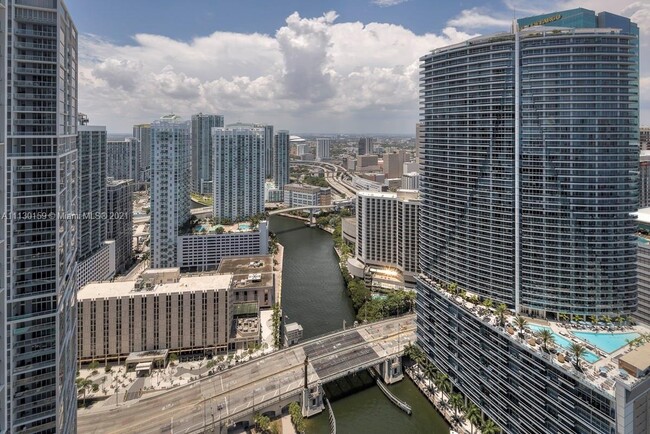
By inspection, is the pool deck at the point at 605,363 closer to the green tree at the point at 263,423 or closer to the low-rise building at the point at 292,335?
the green tree at the point at 263,423

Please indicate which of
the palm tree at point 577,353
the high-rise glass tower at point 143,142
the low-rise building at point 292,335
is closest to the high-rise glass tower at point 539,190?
the palm tree at point 577,353

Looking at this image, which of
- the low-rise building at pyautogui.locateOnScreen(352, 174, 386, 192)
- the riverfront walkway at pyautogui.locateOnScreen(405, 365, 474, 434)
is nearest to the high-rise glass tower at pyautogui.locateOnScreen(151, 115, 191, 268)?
the riverfront walkway at pyautogui.locateOnScreen(405, 365, 474, 434)

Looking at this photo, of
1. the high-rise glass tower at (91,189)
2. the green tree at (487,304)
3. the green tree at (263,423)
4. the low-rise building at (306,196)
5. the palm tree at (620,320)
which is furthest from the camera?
the low-rise building at (306,196)

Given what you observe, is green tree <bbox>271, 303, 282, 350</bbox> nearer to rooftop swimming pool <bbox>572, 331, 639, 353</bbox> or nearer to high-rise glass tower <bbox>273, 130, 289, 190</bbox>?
rooftop swimming pool <bbox>572, 331, 639, 353</bbox>

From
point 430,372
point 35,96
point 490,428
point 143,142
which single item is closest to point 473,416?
point 490,428

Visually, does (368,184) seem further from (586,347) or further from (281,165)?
(586,347)

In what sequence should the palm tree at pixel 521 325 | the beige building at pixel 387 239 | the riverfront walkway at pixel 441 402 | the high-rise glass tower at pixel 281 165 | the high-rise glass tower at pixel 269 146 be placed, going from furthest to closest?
the high-rise glass tower at pixel 269 146
the high-rise glass tower at pixel 281 165
the beige building at pixel 387 239
the riverfront walkway at pixel 441 402
the palm tree at pixel 521 325

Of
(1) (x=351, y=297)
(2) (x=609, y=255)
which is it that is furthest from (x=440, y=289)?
(1) (x=351, y=297)
